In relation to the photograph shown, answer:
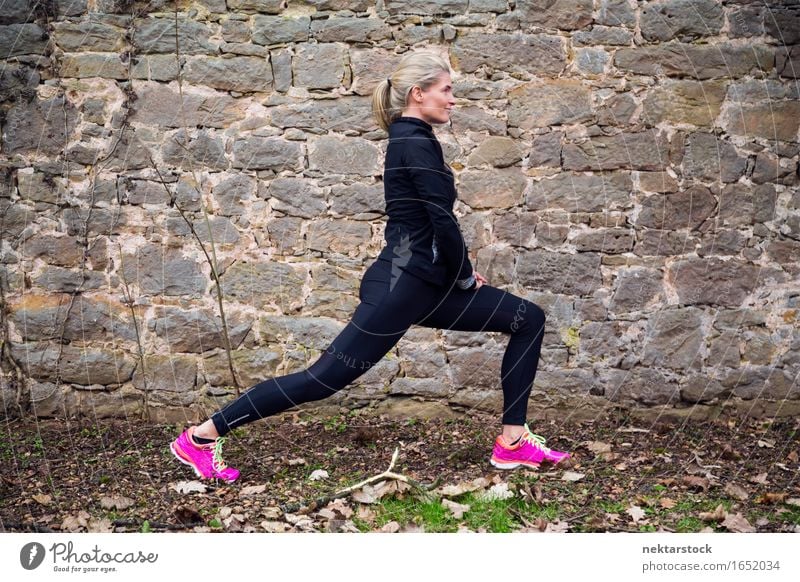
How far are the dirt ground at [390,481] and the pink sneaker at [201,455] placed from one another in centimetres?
8

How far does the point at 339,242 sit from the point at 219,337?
2.99 feet

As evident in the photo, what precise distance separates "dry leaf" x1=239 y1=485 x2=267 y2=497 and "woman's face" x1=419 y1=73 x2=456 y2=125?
186 cm

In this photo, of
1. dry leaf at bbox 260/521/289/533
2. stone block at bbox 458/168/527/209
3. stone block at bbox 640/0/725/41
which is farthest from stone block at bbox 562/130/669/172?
dry leaf at bbox 260/521/289/533

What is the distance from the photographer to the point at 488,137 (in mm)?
4891

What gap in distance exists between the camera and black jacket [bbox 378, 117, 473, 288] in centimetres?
350

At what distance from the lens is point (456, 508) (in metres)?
3.71

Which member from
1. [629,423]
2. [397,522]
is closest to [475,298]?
[397,522]

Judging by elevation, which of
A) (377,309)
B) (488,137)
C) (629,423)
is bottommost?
(629,423)

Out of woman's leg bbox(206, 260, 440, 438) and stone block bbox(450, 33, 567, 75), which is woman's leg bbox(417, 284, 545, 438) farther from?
stone block bbox(450, 33, 567, 75)

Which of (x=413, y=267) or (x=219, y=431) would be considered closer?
(x=413, y=267)

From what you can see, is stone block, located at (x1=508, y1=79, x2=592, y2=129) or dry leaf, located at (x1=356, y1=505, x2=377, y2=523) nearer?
dry leaf, located at (x1=356, y1=505, x2=377, y2=523)

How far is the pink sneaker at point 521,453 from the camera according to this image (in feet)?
13.5
